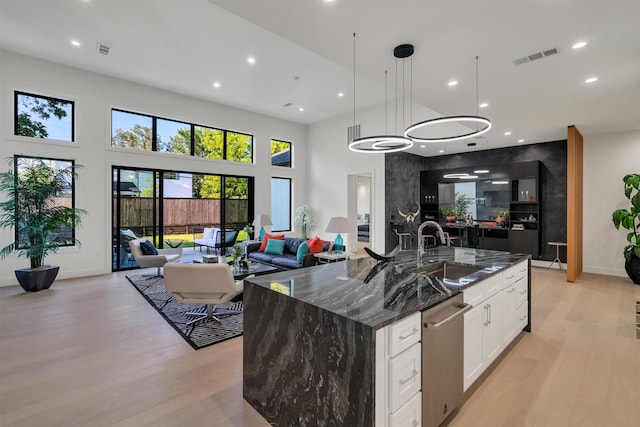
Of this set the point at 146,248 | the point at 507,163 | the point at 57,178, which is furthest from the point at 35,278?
the point at 507,163

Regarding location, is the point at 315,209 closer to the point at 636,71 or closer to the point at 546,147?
the point at 546,147

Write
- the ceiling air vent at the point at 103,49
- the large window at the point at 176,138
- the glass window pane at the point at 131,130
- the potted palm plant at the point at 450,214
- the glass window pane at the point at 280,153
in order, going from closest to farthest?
the ceiling air vent at the point at 103,49, the glass window pane at the point at 131,130, the large window at the point at 176,138, the potted palm plant at the point at 450,214, the glass window pane at the point at 280,153

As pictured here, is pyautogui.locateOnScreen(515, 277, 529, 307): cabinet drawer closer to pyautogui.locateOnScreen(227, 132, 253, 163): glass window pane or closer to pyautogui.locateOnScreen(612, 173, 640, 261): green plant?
pyautogui.locateOnScreen(612, 173, 640, 261): green plant

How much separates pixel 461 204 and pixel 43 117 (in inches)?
409

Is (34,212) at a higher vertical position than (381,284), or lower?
higher

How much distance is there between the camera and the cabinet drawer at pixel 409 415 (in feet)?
5.05

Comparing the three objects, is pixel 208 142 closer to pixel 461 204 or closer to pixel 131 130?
pixel 131 130

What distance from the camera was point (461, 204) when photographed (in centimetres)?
909

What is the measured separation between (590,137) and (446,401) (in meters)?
7.91

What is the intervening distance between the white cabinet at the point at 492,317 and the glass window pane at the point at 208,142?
7707 millimetres

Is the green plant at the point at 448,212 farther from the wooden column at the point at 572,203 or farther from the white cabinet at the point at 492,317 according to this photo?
the white cabinet at the point at 492,317

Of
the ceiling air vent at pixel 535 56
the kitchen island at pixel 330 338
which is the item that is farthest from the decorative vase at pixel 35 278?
the ceiling air vent at pixel 535 56

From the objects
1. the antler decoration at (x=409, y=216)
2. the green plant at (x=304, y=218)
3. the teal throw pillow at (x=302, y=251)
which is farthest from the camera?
the green plant at (x=304, y=218)

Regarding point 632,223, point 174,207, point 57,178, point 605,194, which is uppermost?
point 57,178
